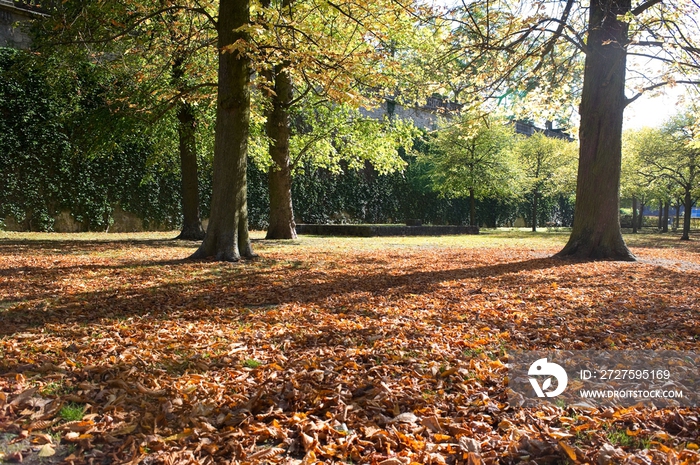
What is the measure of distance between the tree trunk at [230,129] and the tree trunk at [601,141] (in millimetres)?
6618

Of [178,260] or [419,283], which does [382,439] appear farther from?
[178,260]

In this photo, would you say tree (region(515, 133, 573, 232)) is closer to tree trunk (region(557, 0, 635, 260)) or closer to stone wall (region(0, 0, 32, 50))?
tree trunk (region(557, 0, 635, 260))

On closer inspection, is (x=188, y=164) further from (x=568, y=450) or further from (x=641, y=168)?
(x=641, y=168)

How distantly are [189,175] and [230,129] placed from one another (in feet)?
17.3

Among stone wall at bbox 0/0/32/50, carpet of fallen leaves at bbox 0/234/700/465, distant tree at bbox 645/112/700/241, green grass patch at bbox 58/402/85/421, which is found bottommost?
green grass patch at bbox 58/402/85/421

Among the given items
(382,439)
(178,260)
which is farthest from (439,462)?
(178,260)

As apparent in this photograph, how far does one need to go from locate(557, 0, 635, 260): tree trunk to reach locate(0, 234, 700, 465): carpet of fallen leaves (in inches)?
100

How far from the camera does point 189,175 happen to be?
12.7m

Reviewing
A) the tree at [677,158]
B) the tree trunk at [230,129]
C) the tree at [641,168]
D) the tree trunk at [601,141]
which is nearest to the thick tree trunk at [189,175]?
the tree trunk at [230,129]

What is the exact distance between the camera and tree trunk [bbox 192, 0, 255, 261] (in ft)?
26.1

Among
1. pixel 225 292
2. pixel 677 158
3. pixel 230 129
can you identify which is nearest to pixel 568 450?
pixel 225 292

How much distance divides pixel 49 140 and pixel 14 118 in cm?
102

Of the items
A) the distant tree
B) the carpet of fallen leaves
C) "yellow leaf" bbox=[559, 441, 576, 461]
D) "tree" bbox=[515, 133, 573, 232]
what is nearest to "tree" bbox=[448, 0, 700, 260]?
the carpet of fallen leaves

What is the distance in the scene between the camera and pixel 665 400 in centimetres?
250
